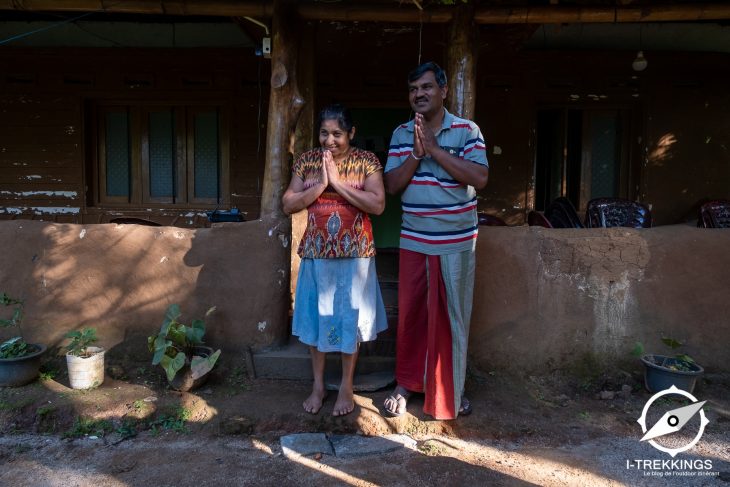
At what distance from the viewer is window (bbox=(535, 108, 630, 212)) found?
22.5 ft

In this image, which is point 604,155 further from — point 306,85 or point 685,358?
point 306,85

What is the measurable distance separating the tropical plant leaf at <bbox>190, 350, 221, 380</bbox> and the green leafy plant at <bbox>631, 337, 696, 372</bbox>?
107 inches

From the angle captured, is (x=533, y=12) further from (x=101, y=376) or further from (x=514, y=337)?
(x=101, y=376)

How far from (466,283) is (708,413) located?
1722 mm

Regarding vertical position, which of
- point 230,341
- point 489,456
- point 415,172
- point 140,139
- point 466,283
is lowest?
point 489,456

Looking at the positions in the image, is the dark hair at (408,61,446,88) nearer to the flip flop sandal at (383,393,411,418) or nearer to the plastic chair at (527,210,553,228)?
the flip flop sandal at (383,393,411,418)

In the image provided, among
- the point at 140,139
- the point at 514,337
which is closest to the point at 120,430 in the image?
the point at 514,337

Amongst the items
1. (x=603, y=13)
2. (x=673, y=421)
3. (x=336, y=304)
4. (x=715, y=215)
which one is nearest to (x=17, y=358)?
(x=336, y=304)

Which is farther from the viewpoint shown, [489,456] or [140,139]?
[140,139]

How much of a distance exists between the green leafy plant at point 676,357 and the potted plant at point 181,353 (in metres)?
2.72

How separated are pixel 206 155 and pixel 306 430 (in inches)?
186

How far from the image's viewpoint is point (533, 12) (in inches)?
155

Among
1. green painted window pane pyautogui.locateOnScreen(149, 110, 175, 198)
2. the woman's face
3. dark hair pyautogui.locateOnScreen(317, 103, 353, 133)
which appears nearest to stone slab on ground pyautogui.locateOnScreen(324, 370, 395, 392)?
the woman's face

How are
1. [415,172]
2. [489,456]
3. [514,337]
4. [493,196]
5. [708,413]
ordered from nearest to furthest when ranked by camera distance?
[489,456] → [415,172] → [708,413] → [514,337] → [493,196]
